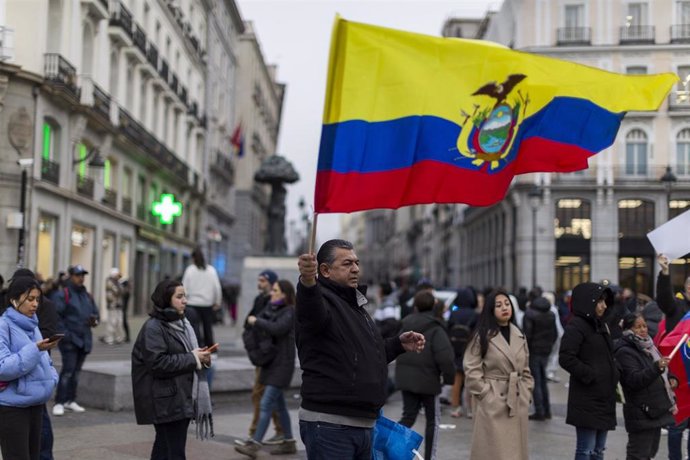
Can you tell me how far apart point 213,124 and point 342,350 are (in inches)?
2020

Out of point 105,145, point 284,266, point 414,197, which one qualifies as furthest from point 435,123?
point 105,145

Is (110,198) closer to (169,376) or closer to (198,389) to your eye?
(198,389)

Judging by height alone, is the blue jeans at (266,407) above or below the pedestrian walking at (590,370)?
below

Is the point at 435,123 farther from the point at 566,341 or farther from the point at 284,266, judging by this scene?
the point at 284,266

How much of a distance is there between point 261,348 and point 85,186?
875 inches

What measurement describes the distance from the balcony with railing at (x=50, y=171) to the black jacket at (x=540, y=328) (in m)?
17.3

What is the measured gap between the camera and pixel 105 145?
31.2 meters

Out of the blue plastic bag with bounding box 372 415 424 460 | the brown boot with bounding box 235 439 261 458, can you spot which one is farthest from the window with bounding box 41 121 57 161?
the blue plastic bag with bounding box 372 415 424 460

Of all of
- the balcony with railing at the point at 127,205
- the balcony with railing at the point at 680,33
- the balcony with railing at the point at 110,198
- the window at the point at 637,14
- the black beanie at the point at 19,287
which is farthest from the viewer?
the balcony with railing at the point at 127,205

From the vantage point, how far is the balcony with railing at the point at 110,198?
105ft

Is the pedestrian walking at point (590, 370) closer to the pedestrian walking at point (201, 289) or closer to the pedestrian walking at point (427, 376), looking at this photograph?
the pedestrian walking at point (427, 376)

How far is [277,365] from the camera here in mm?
8688

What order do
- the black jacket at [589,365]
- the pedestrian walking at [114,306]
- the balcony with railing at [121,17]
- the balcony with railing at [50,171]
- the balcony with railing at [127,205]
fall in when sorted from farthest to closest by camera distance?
the balcony with railing at [127,205] < the balcony with railing at [121,17] < the balcony with railing at [50,171] < the pedestrian walking at [114,306] < the black jacket at [589,365]

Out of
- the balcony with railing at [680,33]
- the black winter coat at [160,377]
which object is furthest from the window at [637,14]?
the black winter coat at [160,377]
